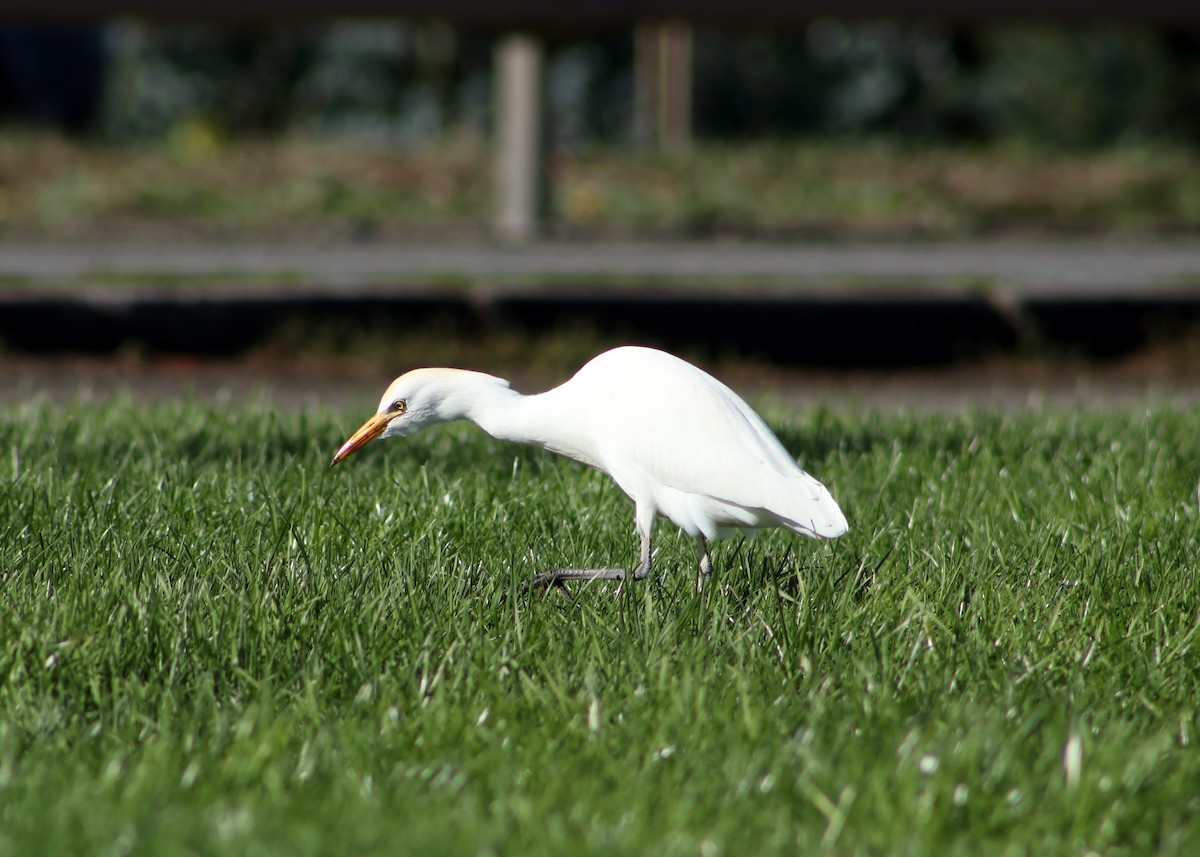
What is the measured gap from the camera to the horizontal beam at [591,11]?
732cm

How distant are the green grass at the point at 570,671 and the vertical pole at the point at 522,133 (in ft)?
14.0

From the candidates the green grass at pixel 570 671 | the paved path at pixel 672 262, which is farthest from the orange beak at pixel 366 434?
the paved path at pixel 672 262

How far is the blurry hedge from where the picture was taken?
1689 centimetres

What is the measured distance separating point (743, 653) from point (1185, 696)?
2.34 ft

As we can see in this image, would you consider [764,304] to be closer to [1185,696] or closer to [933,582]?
[933,582]

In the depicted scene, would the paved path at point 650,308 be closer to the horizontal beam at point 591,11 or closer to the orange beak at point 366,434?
the horizontal beam at point 591,11

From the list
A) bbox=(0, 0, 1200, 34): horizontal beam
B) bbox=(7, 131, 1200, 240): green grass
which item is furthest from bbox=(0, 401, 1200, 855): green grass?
bbox=(7, 131, 1200, 240): green grass

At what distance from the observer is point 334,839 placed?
1878 millimetres

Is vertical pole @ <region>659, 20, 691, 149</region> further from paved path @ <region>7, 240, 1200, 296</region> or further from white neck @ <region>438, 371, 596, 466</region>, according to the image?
white neck @ <region>438, 371, 596, 466</region>

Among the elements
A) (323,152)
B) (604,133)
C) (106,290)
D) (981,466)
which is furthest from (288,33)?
(981,466)

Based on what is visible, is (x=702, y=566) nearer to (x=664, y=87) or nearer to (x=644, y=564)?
(x=644, y=564)

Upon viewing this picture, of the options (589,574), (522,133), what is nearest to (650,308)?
(522,133)

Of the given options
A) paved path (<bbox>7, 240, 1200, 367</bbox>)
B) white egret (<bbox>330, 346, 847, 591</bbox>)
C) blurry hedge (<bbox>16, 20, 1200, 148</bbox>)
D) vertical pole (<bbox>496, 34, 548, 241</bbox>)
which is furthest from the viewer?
blurry hedge (<bbox>16, 20, 1200, 148</bbox>)

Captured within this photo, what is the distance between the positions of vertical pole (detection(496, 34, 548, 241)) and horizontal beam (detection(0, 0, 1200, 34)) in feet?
0.80
